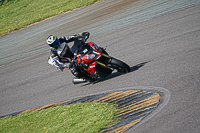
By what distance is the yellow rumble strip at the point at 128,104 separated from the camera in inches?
240

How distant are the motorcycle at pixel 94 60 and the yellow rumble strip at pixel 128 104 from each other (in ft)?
2.81

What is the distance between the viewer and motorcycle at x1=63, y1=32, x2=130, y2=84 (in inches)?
336

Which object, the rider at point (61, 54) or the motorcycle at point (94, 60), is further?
the rider at point (61, 54)

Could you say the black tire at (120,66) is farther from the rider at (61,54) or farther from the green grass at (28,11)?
the green grass at (28,11)

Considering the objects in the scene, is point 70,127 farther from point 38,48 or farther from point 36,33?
point 36,33

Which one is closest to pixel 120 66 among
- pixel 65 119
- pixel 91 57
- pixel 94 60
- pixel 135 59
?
pixel 94 60

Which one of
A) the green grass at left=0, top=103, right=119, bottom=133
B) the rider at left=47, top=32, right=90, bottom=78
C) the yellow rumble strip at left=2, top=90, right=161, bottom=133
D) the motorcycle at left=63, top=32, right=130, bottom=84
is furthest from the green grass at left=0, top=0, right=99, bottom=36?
the yellow rumble strip at left=2, top=90, right=161, bottom=133

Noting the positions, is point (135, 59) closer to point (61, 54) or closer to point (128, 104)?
point (61, 54)

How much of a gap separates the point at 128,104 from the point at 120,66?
5.84 ft

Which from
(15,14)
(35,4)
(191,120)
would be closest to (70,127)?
(191,120)

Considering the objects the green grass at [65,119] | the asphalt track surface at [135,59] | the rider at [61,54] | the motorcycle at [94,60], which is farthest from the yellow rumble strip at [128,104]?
the rider at [61,54]

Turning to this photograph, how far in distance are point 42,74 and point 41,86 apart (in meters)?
1.35

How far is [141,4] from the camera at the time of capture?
17.5 metres

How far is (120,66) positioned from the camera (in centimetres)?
859
